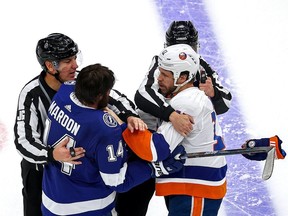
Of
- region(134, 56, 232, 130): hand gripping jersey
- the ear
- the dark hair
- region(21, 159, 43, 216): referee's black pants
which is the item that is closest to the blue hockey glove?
region(134, 56, 232, 130): hand gripping jersey

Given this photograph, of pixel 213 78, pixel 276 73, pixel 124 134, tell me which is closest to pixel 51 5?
pixel 276 73

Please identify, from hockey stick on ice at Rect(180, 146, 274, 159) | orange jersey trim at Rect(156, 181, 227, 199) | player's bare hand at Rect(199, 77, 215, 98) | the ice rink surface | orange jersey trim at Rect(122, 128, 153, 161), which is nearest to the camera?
orange jersey trim at Rect(122, 128, 153, 161)

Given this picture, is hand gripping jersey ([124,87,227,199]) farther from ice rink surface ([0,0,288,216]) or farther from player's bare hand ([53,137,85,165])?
ice rink surface ([0,0,288,216])

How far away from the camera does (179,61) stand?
2.80m

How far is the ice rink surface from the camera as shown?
3.90m

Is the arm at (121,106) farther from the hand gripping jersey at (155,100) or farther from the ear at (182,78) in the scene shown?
the ear at (182,78)

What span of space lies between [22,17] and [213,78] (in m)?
2.10

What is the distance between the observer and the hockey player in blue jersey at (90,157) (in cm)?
260

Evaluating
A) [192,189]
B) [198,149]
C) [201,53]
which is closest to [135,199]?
[192,189]

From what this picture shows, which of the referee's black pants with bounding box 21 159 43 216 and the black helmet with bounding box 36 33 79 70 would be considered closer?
the black helmet with bounding box 36 33 79 70

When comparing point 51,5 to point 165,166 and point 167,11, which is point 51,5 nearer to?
point 167,11

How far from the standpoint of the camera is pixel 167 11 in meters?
4.93

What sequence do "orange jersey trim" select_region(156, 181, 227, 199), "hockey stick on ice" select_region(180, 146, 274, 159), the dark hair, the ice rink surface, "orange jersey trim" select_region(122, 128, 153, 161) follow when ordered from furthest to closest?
the ice rink surface < "orange jersey trim" select_region(156, 181, 227, 199) < "hockey stick on ice" select_region(180, 146, 274, 159) < "orange jersey trim" select_region(122, 128, 153, 161) < the dark hair

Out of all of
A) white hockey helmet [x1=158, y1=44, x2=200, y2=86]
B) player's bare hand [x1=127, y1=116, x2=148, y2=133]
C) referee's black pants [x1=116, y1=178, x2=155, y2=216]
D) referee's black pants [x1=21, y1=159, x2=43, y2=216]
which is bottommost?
referee's black pants [x1=116, y1=178, x2=155, y2=216]
